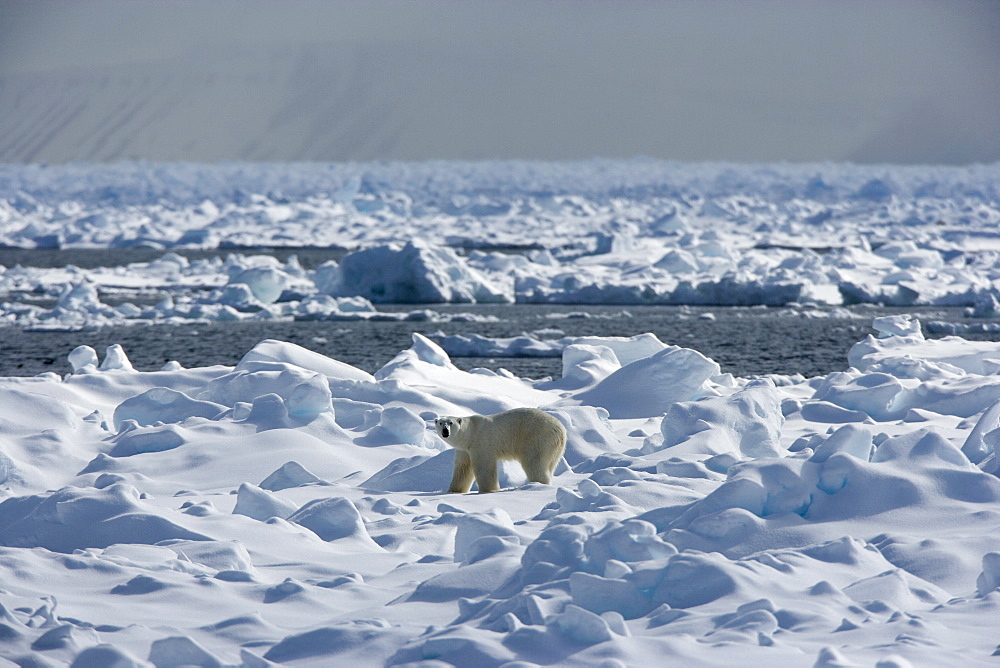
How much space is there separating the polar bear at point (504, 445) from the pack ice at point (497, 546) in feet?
0.56

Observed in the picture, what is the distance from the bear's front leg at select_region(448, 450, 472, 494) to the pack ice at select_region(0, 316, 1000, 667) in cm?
13

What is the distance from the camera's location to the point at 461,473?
639cm

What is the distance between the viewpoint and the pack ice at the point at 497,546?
370cm

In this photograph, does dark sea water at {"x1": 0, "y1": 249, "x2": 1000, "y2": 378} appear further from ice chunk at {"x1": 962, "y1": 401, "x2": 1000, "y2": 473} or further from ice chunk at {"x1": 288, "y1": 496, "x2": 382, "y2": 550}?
ice chunk at {"x1": 288, "y1": 496, "x2": 382, "y2": 550}

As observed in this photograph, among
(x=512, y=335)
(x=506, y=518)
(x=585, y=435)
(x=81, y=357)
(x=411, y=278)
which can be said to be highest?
(x=506, y=518)

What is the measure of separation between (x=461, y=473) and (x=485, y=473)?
5.9 inches

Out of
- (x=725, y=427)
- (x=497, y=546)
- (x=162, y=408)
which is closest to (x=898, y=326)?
(x=725, y=427)

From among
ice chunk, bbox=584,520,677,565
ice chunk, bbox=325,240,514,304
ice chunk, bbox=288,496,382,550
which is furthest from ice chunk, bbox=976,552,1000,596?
ice chunk, bbox=325,240,514,304

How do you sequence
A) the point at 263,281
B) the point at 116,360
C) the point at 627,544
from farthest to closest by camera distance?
the point at 263,281 < the point at 116,360 < the point at 627,544

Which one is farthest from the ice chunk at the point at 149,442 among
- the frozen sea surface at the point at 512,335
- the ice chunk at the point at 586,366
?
the frozen sea surface at the point at 512,335

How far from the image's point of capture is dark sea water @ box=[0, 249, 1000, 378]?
16.5m

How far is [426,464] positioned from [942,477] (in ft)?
9.78

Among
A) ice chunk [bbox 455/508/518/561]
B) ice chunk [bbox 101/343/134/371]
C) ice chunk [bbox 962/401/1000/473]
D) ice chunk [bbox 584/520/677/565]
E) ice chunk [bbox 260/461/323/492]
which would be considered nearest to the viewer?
ice chunk [bbox 584/520/677/565]

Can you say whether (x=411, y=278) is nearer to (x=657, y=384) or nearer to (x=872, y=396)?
(x=657, y=384)
